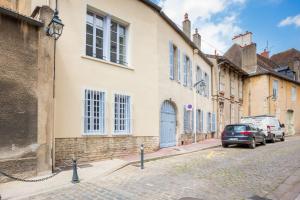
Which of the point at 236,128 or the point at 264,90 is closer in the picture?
the point at 236,128

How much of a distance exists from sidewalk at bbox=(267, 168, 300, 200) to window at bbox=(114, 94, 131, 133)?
6575 mm

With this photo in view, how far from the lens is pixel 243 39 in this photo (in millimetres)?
34750

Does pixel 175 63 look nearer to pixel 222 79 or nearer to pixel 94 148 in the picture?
pixel 94 148

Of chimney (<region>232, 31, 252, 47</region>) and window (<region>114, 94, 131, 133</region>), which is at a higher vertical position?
chimney (<region>232, 31, 252, 47</region>)

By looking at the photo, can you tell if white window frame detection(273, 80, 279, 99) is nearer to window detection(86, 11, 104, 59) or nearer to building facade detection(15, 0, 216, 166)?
building facade detection(15, 0, 216, 166)

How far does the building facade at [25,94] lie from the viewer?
7522mm

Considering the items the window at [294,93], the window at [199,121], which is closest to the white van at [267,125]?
the window at [199,121]

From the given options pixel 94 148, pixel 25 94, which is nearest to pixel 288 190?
pixel 94 148

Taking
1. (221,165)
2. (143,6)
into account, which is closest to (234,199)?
(221,165)

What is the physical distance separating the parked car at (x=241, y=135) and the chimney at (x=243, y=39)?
→ 19.9 m

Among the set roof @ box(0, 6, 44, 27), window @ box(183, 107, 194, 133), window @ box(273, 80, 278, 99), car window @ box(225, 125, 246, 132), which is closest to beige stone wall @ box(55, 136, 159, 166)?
roof @ box(0, 6, 44, 27)

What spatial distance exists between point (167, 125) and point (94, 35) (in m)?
6.79

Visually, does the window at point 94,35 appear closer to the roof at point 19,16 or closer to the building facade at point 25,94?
the building facade at point 25,94

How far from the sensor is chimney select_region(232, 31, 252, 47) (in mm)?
34188
